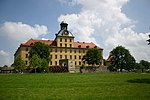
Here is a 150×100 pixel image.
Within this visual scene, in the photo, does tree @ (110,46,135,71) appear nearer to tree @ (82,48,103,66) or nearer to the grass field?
tree @ (82,48,103,66)

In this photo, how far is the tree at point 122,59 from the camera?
97.1 meters

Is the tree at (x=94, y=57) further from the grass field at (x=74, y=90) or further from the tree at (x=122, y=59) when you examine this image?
the grass field at (x=74, y=90)

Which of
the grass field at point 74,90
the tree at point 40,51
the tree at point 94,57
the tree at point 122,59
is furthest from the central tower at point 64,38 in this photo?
the grass field at point 74,90

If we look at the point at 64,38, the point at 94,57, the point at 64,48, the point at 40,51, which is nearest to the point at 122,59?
the point at 94,57

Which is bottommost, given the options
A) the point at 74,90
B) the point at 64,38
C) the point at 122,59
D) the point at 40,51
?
the point at 74,90

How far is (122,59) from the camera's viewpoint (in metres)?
98.7

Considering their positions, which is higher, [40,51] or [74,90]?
[40,51]

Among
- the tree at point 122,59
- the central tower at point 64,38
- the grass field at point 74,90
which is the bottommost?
the grass field at point 74,90

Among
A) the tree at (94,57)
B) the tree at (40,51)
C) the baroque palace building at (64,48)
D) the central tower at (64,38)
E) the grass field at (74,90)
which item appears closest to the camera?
the grass field at (74,90)

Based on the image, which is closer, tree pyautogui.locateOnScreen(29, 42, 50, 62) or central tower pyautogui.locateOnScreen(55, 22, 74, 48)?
tree pyautogui.locateOnScreen(29, 42, 50, 62)

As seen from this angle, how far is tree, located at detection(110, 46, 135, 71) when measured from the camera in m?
97.1

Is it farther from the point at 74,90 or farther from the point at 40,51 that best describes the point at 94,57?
the point at 74,90

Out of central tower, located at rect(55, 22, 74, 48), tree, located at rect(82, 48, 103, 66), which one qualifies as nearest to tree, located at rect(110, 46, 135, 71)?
tree, located at rect(82, 48, 103, 66)

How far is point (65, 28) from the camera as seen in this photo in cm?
10031
